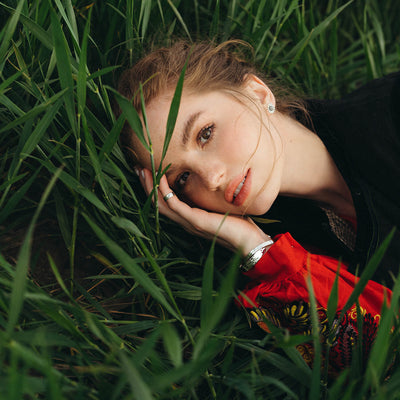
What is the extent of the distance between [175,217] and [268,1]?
741 mm

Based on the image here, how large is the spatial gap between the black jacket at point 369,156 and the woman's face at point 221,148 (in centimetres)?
27

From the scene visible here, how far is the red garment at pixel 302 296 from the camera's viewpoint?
3.17ft

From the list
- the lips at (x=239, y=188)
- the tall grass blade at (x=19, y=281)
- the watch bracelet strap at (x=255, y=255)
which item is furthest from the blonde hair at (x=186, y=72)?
the tall grass blade at (x=19, y=281)

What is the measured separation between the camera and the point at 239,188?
3.32ft

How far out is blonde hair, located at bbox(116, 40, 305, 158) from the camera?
1.05 metres

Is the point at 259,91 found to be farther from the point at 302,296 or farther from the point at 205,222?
the point at 302,296

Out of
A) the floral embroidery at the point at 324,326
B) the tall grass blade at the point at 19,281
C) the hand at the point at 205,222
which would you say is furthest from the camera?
the hand at the point at 205,222

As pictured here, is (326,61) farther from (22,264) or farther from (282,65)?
(22,264)

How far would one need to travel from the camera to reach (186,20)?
1338 mm

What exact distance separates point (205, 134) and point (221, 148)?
0.18 feet

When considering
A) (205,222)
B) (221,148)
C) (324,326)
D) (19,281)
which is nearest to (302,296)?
(324,326)

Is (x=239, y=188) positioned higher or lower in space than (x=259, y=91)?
lower

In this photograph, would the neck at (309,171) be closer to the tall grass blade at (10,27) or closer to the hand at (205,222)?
the hand at (205,222)

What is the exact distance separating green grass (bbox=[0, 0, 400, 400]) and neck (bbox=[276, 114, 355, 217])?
0.25 meters
